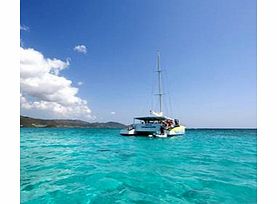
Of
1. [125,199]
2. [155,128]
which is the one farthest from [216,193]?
[155,128]

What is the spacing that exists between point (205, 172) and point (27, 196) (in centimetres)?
579

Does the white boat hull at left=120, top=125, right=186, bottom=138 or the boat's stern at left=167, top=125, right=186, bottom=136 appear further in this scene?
the boat's stern at left=167, top=125, right=186, bottom=136

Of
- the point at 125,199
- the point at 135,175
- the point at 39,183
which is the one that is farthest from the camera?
the point at 135,175

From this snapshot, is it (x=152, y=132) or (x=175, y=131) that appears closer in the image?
(x=152, y=132)

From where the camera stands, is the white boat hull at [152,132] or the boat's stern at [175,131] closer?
the white boat hull at [152,132]

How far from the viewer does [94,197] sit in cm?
553

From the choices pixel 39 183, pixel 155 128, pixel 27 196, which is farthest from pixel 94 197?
pixel 155 128

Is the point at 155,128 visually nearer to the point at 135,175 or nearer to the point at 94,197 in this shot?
the point at 135,175
